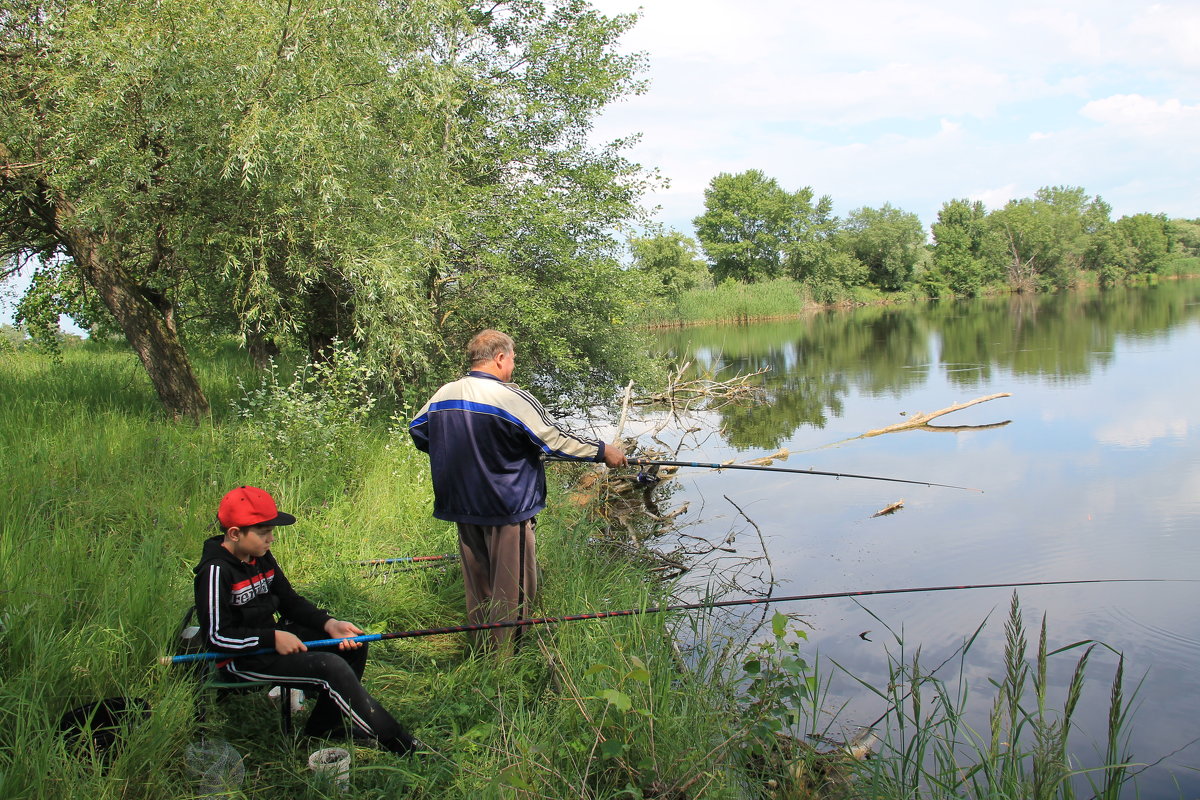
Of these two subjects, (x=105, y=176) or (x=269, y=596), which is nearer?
(x=269, y=596)

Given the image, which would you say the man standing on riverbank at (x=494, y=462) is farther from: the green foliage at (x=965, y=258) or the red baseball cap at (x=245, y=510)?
the green foliage at (x=965, y=258)

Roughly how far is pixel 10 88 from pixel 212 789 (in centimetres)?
640

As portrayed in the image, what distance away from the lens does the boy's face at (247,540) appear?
301 cm

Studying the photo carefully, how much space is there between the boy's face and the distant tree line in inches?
2239

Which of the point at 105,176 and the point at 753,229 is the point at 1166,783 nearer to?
the point at 105,176

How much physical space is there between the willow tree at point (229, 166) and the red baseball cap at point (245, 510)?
4.12 meters

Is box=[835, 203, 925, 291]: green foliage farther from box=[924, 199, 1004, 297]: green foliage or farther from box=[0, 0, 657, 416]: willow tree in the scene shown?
box=[0, 0, 657, 416]: willow tree

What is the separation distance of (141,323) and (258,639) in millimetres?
5455

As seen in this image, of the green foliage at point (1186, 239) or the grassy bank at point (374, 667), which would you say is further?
the green foliage at point (1186, 239)

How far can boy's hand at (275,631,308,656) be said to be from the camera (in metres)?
2.96

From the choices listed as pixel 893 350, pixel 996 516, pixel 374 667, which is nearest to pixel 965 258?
pixel 893 350

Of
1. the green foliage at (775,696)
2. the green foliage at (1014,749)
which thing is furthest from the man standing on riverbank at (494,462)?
the green foliage at (1014,749)

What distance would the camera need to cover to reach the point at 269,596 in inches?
126

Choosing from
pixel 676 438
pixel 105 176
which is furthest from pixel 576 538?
pixel 676 438
